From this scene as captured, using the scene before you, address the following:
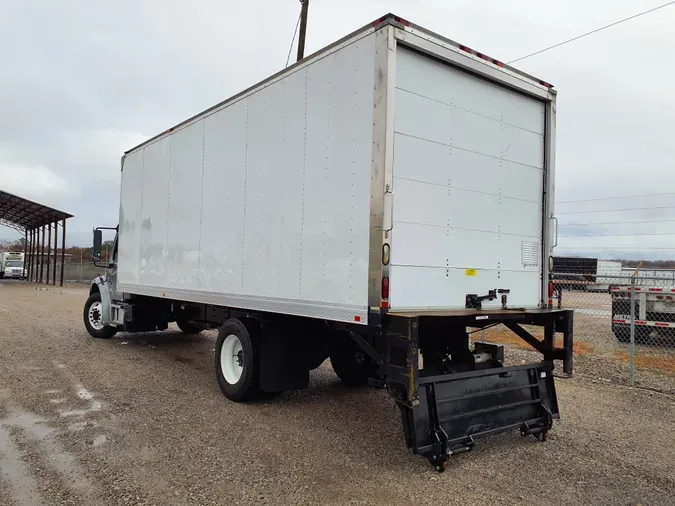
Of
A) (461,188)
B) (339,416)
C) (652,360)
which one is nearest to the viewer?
(461,188)

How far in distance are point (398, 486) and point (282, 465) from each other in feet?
3.22

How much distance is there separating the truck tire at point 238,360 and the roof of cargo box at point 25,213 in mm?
26222

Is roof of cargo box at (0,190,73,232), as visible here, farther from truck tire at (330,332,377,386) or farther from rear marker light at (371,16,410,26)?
rear marker light at (371,16,410,26)

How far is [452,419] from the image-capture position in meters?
4.31

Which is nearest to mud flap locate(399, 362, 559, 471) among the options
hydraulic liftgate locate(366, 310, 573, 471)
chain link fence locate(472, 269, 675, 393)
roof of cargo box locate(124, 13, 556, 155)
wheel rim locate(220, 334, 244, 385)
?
hydraulic liftgate locate(366, 310, 573, 471)

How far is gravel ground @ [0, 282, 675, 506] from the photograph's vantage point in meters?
3.77

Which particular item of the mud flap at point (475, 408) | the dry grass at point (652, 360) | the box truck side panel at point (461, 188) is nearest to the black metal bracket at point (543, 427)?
the mud flap at point (475, 408)

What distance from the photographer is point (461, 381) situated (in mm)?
4555

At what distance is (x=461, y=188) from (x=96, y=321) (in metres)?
8.61

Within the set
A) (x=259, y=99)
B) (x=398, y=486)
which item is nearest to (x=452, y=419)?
(x=398, y=486)

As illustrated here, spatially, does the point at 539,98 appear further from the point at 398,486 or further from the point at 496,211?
the point at 398,486

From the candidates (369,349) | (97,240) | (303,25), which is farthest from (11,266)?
(369,349)

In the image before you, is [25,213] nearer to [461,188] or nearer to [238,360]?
[238,360]

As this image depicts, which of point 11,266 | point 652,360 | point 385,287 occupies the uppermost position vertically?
point 385,287
